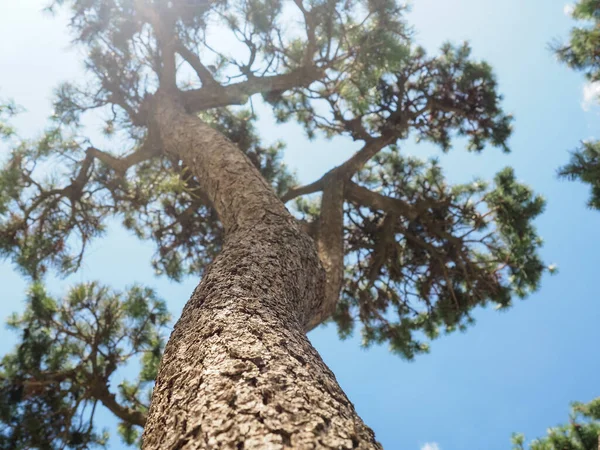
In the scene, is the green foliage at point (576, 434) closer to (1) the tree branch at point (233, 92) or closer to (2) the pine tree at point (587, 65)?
(2) the pine tree at point (587, 65)

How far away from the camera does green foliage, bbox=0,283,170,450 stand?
4.21 metres

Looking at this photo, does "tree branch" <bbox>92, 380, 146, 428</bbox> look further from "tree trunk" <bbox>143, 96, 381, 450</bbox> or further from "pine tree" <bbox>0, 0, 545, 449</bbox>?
"tree trunk" <bbox>143, 96, 381, 450</bbox>

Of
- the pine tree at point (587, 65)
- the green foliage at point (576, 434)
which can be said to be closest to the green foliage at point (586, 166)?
the pine tree at point (587, 65)

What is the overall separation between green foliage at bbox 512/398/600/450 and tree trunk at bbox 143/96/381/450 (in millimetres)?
4252

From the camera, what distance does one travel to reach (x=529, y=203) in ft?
16.6

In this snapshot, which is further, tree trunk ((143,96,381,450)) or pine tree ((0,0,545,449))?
pine tree ((0,0,545,449))

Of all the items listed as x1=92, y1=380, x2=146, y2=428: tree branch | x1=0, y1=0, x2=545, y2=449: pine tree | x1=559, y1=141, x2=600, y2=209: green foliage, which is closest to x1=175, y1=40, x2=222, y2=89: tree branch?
x1=0, y1=0, x2=545, y2=449: pine tree

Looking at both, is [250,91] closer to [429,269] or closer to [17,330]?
[429,269]

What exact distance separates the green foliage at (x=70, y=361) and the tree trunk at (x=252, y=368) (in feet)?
10.2

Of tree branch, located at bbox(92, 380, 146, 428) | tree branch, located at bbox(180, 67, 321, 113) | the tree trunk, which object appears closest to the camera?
the tree trunk

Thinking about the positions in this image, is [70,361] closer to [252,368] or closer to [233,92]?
[233,92]

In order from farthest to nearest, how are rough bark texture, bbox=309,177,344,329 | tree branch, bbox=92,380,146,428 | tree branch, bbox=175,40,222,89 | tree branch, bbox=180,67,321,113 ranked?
tree branch, bbox=175,40,222,89 → tree branch, bbox=180,67,321,113 → tree branch, bbox=92,380,146,428 → rough bark texture, bbox=309,177,344,329


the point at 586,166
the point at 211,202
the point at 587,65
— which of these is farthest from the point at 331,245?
the point at 587,65

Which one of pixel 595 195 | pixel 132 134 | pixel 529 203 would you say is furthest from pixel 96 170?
pixel 595 195
